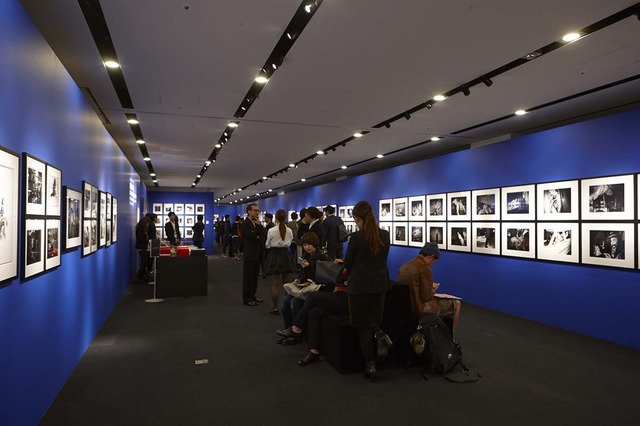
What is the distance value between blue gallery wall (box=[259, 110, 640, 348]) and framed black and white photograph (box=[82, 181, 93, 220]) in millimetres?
6656

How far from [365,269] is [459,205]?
5331 mm

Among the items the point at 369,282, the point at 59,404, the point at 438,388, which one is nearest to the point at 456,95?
the point at 369,282

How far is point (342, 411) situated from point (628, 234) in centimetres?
456

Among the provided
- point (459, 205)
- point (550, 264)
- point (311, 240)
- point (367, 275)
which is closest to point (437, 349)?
point (367, 275)

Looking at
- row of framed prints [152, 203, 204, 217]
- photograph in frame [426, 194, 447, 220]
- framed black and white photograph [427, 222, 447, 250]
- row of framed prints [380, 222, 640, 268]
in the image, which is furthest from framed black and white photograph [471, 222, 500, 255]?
row of framed prints [152, 203, 204, 217]

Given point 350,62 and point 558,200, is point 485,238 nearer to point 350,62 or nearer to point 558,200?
point 558,200

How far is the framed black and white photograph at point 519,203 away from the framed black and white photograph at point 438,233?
174cm

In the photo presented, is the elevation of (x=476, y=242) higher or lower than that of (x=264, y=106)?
lower

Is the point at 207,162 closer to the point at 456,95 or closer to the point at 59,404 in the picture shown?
the point at 456,95

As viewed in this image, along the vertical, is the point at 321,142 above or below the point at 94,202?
above

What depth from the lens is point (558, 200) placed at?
6391 mm

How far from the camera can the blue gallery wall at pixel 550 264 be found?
18.0 ft

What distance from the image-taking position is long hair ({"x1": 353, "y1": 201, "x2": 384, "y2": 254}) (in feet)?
12.8

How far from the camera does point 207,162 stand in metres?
12.1
